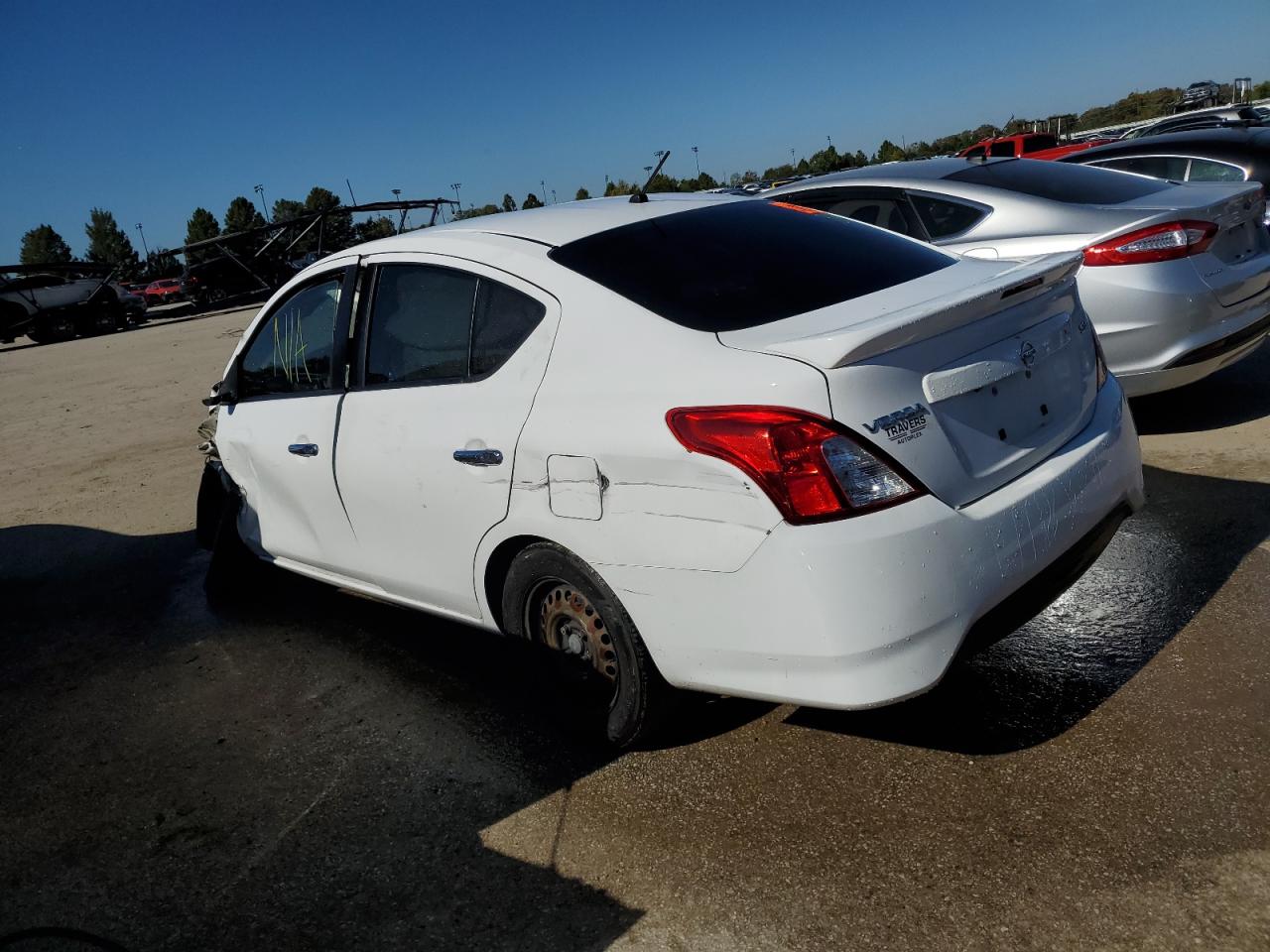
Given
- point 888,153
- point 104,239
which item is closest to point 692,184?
point 888,153

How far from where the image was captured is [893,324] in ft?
8.46

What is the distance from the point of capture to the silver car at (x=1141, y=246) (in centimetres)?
514

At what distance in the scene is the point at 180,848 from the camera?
10.1ft

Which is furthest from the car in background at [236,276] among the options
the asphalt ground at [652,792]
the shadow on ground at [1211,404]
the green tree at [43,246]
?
the green tree at [43,246]

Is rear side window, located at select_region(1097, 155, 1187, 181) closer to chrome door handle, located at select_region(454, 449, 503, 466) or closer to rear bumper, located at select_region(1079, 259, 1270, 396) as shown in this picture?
rear bumper, located at select_region(1079, 259, 1270, 396)

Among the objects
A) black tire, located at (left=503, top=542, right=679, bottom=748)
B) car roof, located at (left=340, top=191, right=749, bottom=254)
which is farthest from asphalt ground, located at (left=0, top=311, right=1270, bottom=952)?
car roof, located at (left=340, top=191, right=749, bottom=254)

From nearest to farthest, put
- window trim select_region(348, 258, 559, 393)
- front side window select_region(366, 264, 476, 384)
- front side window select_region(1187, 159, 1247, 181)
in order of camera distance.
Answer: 1. window trim select_region(348, 258, 559, 393)
2. front side window select_region(366, 264, 476, 384)
3. front side window select_region(1187, 159, 1247, 181)

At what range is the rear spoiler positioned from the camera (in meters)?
2.53

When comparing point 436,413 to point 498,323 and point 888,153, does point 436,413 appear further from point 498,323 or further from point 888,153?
point 888,153

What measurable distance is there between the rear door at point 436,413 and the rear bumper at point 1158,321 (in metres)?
3.34

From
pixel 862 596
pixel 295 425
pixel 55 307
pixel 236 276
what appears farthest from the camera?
pixel 55 307

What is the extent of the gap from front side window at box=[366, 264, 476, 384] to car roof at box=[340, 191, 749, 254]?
13 centimetres

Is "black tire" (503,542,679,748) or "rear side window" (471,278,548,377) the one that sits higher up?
"rear side window" (471,278,548,377)

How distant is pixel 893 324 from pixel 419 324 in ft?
5.63
